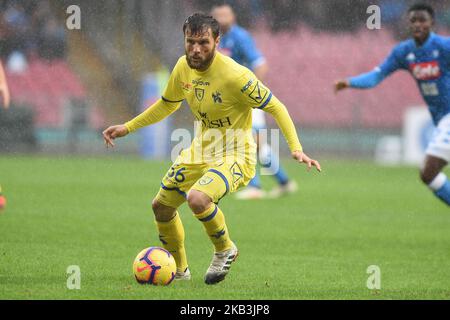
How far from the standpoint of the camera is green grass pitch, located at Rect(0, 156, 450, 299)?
6191 millimetres

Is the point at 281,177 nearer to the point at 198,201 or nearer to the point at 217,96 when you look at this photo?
the point at 217,96

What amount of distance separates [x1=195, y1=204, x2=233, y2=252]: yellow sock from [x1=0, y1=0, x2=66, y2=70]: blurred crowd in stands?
1343cm

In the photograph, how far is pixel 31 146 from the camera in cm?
2048

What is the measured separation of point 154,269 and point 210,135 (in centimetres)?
107

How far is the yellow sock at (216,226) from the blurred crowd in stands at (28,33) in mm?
13435

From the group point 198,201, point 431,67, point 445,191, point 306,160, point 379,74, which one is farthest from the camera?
point 379,74

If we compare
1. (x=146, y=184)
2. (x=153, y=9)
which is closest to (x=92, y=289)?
(x=146, y=184)

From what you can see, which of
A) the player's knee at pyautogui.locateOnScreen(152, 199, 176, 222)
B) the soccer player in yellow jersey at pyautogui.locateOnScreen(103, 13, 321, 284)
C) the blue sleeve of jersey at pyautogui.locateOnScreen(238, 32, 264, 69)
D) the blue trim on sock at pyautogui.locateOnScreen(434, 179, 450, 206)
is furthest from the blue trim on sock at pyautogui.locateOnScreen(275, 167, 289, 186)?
the player's knee at pyautogui.locateOnScreen(152, 199, 176, 222)

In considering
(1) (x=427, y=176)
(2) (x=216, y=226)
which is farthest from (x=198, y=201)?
(1) (x=427, y=176)

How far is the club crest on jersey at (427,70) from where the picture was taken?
9422 millimetres

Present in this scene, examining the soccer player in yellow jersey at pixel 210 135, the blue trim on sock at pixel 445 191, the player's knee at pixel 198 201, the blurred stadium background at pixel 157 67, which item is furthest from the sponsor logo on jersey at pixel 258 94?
the blurred stadium background at pixel 157 67

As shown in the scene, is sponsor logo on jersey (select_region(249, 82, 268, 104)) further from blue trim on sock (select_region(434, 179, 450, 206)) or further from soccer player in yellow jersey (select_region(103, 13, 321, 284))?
blue trim on sock (select_region(434, 179, 450, 206))

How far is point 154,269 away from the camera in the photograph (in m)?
6.21

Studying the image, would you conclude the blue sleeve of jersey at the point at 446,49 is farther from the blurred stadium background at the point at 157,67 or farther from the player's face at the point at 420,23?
the blurred stadium background at the point at 157,67
